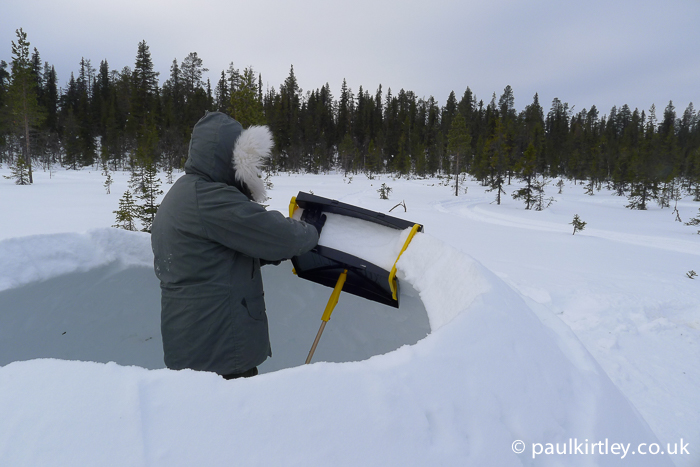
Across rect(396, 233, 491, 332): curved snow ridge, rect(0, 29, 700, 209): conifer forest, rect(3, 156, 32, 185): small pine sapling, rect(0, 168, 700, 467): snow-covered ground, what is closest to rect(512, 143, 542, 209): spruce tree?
rect(0, 29, 700, 209): conifer forest

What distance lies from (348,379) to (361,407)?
73 mm

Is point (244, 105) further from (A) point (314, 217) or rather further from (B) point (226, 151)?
(B) point (226, 151)

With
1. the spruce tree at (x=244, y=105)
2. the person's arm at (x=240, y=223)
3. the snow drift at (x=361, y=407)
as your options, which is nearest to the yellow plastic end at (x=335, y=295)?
the person's arm at (x=240, y=223)

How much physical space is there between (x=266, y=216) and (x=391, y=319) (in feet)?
5.59

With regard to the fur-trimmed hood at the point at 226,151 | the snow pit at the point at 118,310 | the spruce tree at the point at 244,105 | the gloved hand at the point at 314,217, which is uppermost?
the spruce tree at the point at 244,105

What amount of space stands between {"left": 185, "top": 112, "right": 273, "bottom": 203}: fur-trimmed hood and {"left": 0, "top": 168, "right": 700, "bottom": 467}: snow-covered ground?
3.21 feet

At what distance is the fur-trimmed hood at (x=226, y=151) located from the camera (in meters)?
1.73

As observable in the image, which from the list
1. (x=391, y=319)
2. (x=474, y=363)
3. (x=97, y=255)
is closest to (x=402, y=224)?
(x=391, y=319)

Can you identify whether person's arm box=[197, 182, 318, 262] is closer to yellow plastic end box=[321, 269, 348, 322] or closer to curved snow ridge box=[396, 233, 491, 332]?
curved snow ridge box=[396, 233, 491, 332]

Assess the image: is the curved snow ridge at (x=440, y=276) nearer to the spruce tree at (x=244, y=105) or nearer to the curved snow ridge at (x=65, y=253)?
the curved snow ridge at (x=65, y=253)

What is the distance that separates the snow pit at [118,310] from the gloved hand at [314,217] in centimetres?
51

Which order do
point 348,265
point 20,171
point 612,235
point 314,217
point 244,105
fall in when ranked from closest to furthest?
point 348,265 → point 314,217 → point 244,105 → point 612,235 → point 20,171

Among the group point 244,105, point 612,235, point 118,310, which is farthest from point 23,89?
point 612,235

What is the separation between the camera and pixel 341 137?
4625cm
